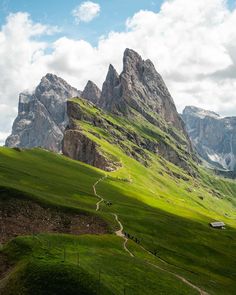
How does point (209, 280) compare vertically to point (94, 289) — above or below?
below

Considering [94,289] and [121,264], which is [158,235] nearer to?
[121,264]

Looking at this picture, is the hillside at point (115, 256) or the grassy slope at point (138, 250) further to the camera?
the grassy slope at point (138, 250)

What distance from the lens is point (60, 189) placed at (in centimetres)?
13675

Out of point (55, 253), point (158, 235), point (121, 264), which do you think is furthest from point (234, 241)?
point (55, 253)

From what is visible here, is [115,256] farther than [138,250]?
No

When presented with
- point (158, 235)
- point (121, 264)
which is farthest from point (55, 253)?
point (158, 235)

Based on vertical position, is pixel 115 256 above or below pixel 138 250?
above

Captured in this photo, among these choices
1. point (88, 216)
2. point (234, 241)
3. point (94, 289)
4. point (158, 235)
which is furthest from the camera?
point (234, 241)

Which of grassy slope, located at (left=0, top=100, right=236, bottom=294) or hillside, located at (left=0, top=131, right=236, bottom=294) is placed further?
grassy slope, located at (left=0, top=100, right=236, bottom=294)

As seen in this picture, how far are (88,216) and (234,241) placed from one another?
5783cm

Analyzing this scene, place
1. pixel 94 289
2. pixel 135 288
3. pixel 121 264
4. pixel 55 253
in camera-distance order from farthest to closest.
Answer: pixel 121 264 < pixel 55 253 < pixel 135 288 < pixel 94 289

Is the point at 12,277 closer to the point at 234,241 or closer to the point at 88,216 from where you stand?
the point at 88,216

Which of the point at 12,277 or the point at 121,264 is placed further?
the point at 121,264

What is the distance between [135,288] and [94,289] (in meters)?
9.57
